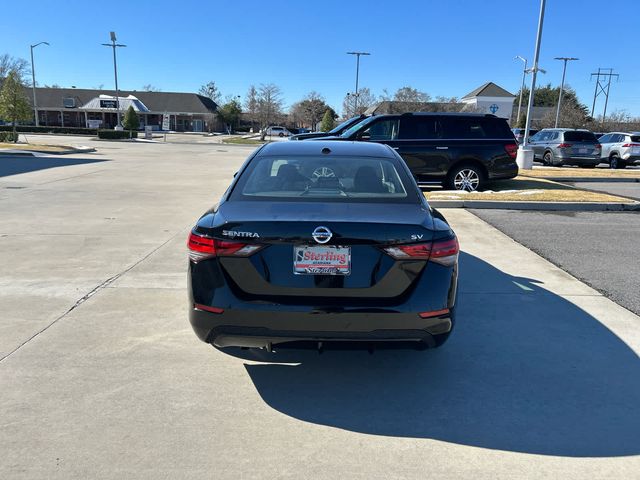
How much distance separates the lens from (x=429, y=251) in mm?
3111

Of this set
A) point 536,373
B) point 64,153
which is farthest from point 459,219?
point 64,153

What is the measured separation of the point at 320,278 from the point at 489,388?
1.51m

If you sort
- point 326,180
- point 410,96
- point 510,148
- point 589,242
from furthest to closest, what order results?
point 410,96 → point 510,148 → point 589,242 → point 326,180

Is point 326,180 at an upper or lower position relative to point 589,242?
upper

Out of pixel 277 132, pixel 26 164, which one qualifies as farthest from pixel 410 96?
pixel 26 164

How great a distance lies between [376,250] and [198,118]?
8121cm

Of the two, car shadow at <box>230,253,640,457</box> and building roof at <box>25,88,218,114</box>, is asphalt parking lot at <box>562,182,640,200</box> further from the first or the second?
building roof at <box>25,88,218,114</box>

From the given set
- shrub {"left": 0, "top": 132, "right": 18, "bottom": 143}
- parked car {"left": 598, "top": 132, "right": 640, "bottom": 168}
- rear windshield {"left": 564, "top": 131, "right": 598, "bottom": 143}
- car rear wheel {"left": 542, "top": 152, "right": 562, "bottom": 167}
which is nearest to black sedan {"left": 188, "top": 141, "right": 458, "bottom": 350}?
rear windshield {"left": 564, "top": 131, "right": 598, "bottom": 143}

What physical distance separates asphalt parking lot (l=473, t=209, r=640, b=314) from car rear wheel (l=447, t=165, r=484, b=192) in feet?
6.99

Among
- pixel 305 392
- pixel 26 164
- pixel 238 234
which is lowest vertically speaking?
pixel 305 392

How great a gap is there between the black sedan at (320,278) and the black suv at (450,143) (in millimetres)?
9180

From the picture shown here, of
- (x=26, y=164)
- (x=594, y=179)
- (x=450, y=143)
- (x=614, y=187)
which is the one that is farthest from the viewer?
(x=26, y=164)

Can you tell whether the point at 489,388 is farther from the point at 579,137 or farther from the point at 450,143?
the point at 579,137

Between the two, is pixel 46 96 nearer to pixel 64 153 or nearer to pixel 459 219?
pixel 64 153
